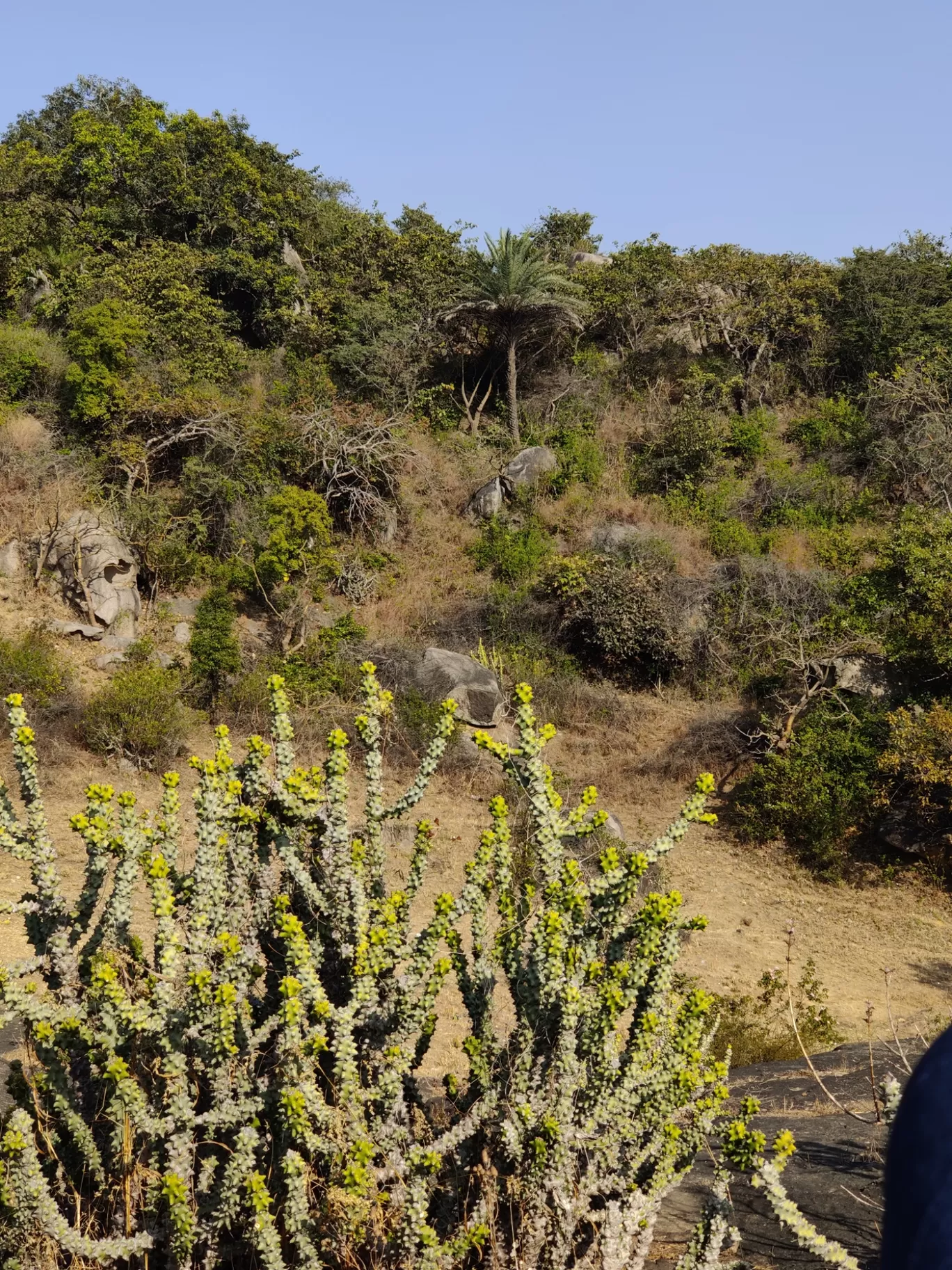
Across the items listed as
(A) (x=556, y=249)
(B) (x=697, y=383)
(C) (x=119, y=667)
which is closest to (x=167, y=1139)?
(C) (x=119, y=667)

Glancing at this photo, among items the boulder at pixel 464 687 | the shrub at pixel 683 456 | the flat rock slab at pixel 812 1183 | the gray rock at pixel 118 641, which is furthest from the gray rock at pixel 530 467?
the flat rock slab at pixel 812 1183

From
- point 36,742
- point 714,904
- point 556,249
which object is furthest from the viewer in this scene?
point 556,249

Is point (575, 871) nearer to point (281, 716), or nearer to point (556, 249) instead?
point (281, 716)

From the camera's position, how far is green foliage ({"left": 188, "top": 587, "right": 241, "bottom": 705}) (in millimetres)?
14242

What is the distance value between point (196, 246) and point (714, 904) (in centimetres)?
1875

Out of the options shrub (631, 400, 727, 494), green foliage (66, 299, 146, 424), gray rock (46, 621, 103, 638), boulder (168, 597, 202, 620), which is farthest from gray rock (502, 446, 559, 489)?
gray rock (46, 621, 103, 638)

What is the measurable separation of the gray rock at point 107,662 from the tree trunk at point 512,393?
9.52 m

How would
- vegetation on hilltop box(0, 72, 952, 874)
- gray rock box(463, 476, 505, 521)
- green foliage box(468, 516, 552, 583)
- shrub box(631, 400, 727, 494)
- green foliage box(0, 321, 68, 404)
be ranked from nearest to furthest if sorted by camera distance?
1. vegetation on hilltop box(0, 72, 952, 874)
2. green foliage box(468, 516, 552, 583)
3. green foliage box(0, 321, 68, 404)
4. gray rock box(463, 476, 505, 521)
5. shrub box(631, 400, 727, 494)

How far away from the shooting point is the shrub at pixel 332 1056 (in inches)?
119

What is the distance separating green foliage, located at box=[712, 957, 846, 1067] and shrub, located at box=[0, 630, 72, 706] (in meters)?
9.09

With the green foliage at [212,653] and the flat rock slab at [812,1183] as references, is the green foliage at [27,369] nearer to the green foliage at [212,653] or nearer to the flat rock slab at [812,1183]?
the green foliage at [212,653]

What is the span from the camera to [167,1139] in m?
3.13

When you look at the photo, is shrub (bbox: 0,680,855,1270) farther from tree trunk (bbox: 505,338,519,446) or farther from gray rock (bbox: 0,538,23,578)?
tree trunk (bbox: 505,338,519,446)

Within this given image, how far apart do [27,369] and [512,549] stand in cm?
974
